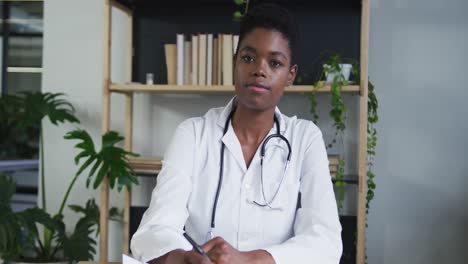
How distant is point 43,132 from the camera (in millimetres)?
3189

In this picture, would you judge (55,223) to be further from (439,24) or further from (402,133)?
(439,24)

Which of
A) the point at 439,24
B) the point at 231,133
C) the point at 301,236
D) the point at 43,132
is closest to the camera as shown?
the point at 301,236

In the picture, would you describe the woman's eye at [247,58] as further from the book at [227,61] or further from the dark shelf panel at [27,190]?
the dark shelf panel at [27,190]

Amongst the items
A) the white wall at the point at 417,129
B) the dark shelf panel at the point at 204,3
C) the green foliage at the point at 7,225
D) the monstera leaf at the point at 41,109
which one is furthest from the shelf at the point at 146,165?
Result: the dark shelf panel at the point at 204,3

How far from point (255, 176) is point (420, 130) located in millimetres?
1674

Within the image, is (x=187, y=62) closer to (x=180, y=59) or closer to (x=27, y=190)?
(x=180, y=59)

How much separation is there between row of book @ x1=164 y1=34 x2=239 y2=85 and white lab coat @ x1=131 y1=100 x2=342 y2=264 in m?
1.14

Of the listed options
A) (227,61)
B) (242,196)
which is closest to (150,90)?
(227,61)

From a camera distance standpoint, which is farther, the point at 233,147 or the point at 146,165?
the point at 146,165

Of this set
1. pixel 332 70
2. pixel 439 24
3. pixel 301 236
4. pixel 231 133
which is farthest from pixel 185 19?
pixel 301 236

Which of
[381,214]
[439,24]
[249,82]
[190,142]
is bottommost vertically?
[381,214]

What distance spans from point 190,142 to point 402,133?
1.72 m

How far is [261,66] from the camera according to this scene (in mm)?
1445

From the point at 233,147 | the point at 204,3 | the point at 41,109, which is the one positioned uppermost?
the point at 204,3
